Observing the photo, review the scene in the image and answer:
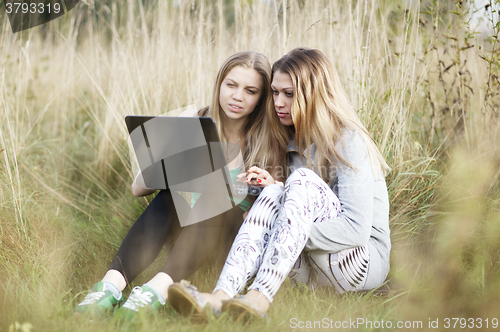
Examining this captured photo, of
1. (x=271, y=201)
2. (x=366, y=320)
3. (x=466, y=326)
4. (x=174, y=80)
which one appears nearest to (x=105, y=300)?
(x=271, y=201)

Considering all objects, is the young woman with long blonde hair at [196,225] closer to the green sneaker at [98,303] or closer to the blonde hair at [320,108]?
the green sneaker at [98,303]

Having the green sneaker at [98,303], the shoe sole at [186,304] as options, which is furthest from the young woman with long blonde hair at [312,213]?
the green sneaker at [98,303]

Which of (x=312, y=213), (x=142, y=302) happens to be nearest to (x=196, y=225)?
(x=142, y=302)

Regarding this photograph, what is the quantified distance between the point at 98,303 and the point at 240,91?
3.31 ft

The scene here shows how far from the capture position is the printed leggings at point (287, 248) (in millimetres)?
1280

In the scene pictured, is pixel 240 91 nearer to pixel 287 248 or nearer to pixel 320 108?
pixel 320 108

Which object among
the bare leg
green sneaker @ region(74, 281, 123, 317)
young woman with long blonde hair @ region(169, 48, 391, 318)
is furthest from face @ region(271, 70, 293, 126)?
green sneaker @ region(74, 281, 123, 317)

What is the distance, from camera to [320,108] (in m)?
1.60

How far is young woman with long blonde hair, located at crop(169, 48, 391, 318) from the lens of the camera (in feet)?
4.18

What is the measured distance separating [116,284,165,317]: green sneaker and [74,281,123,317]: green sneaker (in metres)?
0.06

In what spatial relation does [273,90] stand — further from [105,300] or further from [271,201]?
[105,300]

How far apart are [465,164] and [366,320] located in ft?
3.36

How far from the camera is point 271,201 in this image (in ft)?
4.65

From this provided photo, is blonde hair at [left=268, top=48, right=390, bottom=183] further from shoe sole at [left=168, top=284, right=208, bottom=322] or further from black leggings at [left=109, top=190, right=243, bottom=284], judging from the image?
shoe sole at [left=168, top=284, right=208, bottom=322]
